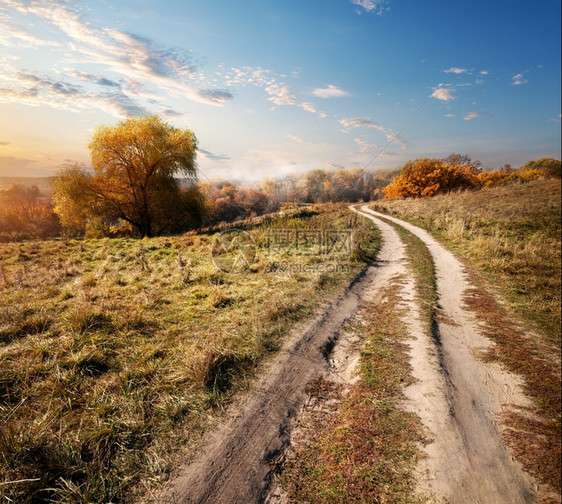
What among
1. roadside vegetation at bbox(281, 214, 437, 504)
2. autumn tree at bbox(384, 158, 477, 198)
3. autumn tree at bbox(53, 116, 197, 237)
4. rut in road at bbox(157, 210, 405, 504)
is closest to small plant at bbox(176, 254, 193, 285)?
A: rut in road at bbox(157, 210, 405, 504)

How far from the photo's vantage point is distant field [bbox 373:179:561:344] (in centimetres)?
623

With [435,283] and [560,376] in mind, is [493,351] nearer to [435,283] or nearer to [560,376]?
[560,376]

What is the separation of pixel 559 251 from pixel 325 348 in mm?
8267

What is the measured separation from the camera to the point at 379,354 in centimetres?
510

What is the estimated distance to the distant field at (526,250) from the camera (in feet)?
20.4

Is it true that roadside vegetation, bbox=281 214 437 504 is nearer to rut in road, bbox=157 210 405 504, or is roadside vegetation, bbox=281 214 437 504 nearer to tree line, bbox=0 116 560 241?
rut in road, bbox=157 210 405 504

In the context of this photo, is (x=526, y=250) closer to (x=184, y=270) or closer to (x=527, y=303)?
(x=527, y=303)

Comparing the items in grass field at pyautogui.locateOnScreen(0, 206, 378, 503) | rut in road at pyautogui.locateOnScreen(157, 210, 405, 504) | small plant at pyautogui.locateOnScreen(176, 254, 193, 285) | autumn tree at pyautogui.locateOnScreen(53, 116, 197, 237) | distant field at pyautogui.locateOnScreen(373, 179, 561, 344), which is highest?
autumn tree at pyautogui.locateOnScreen(53, 116, 197, 237)

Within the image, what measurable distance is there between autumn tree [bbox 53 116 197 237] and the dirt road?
80.1ft

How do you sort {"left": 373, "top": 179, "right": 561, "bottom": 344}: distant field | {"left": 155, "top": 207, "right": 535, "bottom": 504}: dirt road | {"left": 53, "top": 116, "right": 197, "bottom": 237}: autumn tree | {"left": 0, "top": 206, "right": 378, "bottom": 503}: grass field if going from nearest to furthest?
{"left": 155, "top": 207, "right": 535, "bottom": 504}: dirt road → {"left": 0, "top": 206, "right": 378, "bottom": 503}: grass field → {"left": 373, "top": 179, "right": 561, "bottom": 344}: distant field → {"left": 53, "top": 116, "right": 197, "bottom": 237}: autumn tree

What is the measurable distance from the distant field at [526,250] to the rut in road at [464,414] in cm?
195

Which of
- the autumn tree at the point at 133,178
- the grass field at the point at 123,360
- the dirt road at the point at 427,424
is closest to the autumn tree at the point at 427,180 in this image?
the autumn tree at the point at 133,178

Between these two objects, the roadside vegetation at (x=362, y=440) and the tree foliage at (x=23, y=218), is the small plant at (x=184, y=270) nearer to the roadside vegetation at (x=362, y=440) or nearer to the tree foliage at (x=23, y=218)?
the roadside vegetation at (x=362, y=440)

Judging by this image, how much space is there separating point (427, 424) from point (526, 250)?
8594 mm
